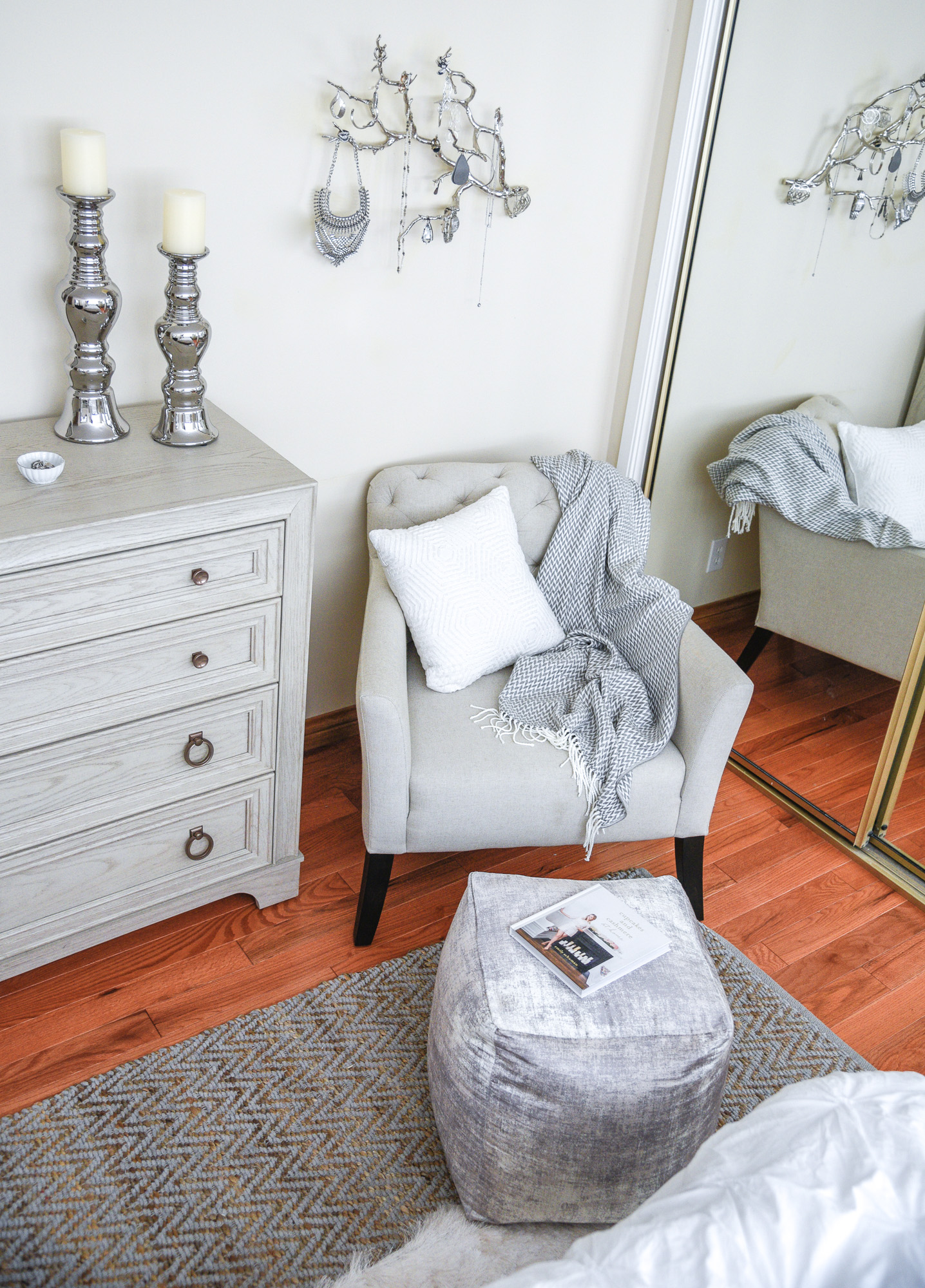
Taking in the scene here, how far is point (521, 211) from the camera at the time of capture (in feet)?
7.15

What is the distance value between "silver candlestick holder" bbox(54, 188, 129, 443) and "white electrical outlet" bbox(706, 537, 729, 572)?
58.1 inches

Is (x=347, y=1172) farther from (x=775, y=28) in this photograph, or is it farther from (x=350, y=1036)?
(x=775, y=28)

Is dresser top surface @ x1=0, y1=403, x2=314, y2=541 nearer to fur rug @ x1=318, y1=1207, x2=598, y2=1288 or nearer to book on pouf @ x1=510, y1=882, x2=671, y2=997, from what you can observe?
book on pouf @ x1=510, y1=882, x2=671, y2=997

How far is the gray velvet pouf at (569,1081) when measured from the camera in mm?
1430

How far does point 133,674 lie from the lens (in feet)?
5.42

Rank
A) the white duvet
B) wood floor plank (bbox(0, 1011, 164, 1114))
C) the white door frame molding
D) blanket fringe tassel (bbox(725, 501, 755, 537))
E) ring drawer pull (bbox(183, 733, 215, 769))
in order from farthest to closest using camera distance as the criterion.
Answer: blanket fringe tassel (bbox(725, 501, 755, 537)) < the white door frame molding < ring drawer pull (bbox(183, 733, 215, 769)) < wood floor plank (bbox(0, 1011, 164, 1114)) < the white duvet

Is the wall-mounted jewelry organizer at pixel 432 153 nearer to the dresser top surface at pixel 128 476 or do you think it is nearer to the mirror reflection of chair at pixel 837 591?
the dresser top surface at pixel 128 476

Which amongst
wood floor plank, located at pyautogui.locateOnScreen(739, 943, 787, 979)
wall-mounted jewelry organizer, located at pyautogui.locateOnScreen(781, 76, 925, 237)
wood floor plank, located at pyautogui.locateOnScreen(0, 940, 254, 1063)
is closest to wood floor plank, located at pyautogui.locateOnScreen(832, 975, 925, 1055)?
wood floor plank, located at pyautogui.locateOnScreen(739, 943, 787, 979)

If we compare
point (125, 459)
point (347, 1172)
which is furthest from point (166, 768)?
point (347, 1172)

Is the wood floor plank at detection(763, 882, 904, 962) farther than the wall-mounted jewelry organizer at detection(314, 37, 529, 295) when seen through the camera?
Yes

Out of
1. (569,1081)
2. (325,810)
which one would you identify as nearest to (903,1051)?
(569,1081)

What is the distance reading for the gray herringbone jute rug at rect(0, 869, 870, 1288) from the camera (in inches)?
57.6

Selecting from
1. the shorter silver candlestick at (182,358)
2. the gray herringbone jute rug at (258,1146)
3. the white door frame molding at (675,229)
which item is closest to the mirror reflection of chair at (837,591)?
the white door frame molding at (675,229)

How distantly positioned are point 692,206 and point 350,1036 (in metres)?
1.96
